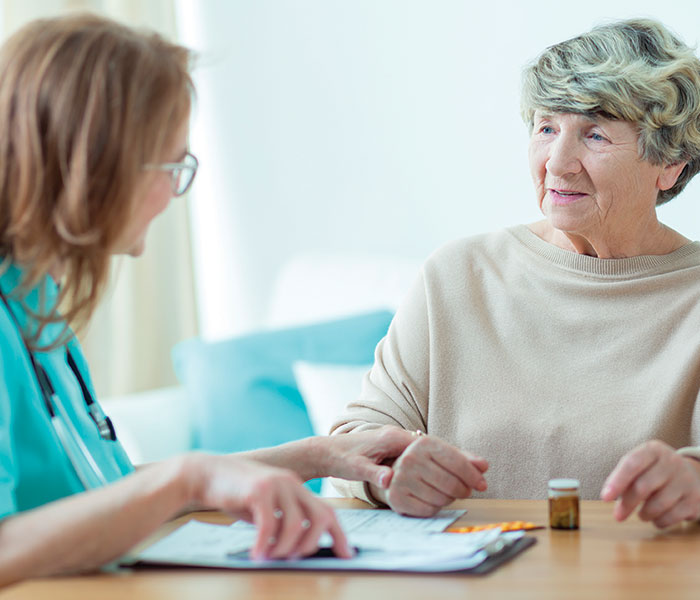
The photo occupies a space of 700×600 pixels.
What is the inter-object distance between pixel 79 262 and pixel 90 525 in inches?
12.0

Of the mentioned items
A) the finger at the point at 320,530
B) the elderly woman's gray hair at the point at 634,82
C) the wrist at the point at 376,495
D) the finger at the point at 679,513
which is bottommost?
the wrist at the point at 376,495

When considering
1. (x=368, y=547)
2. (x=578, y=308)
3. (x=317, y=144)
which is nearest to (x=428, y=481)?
(x=368, y=547)

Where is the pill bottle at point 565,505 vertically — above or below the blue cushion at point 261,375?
above

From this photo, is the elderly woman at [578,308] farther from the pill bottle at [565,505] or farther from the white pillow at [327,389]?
the white pillow at [327,389]

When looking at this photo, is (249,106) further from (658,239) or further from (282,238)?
(658,239)

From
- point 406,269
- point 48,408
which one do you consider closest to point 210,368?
point 406,269

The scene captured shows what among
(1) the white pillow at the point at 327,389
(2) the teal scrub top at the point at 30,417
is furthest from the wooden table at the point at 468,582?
(1) the white pillow at the point at 327,389

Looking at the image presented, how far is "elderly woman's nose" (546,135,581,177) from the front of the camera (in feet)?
5.54

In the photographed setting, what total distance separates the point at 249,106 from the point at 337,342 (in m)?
1.15

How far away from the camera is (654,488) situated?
3.74 ft

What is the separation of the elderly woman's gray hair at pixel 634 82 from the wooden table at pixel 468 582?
84 centimetres

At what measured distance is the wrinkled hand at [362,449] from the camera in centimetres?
134

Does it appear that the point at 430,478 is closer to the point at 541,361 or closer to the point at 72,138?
the point at 541,361

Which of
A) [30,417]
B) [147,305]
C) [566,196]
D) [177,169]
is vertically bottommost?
[147,305]
